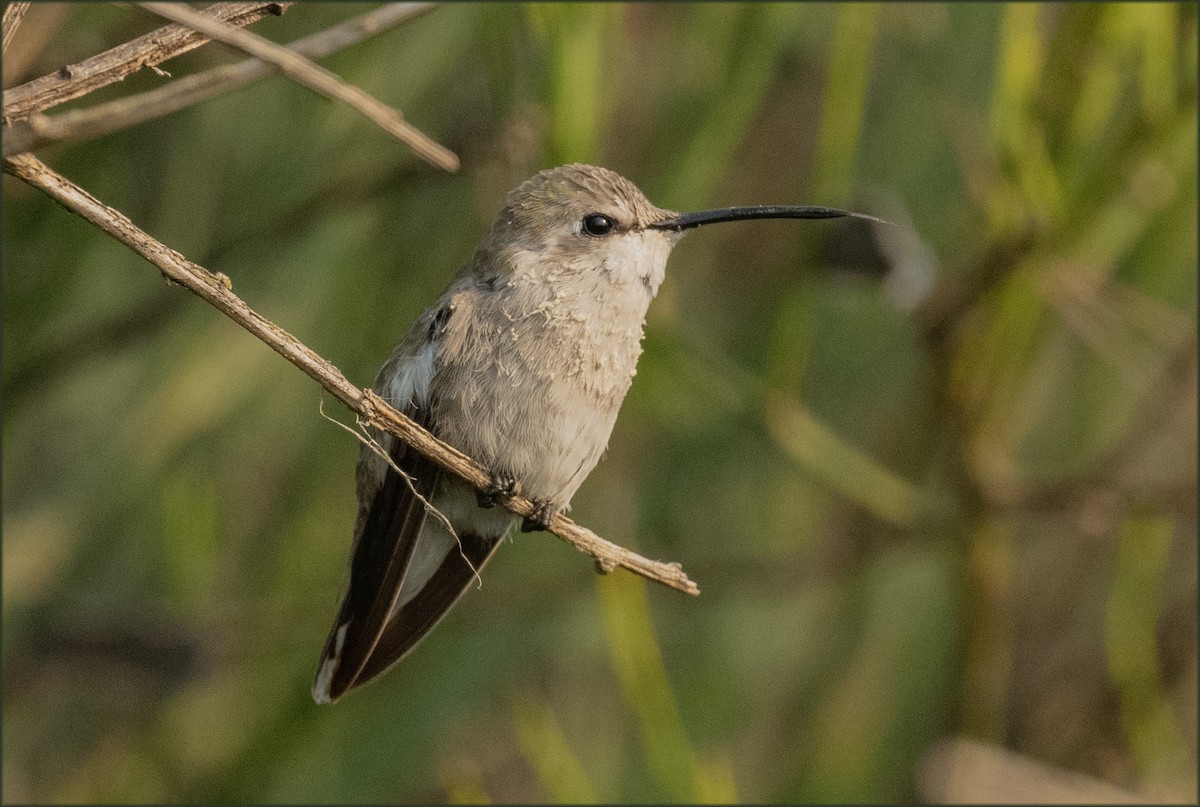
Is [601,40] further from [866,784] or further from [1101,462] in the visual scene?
[866,784]

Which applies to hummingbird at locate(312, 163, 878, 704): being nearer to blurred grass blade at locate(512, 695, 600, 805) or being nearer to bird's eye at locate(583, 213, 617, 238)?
bird's eye at locate(583, 213, 617, 238)

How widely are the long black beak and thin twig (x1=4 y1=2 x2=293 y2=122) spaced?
2.72ft

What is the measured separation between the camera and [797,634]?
414 centimetres

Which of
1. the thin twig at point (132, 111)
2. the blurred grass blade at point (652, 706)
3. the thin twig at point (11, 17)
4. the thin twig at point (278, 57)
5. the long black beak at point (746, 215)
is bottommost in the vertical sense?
the thin twig at point (132, 111)

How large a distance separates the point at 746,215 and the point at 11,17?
1.10 metres

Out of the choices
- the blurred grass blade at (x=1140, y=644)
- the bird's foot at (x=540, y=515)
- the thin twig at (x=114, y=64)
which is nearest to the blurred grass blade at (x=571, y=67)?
the bird's foot at (x=540, y=515)

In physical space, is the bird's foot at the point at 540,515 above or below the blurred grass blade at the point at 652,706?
below

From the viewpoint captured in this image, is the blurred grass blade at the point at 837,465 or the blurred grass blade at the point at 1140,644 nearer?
the blurred grass blade at the point at 837,465

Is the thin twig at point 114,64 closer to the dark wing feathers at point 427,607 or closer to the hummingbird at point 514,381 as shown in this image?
the hummingbird at point 514,381

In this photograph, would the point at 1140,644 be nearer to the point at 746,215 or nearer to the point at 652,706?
the point at 652,706

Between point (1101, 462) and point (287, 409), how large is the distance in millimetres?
2128

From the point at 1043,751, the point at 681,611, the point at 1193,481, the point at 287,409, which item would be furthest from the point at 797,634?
the point at 287,409

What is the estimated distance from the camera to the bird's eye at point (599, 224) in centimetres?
231

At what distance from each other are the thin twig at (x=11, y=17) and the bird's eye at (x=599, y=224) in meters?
1.09
